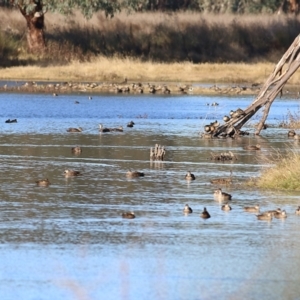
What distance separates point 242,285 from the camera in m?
10.5

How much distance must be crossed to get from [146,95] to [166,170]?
70.2 ft

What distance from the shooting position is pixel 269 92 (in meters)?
22.3

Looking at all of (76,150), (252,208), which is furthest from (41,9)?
(252,208)

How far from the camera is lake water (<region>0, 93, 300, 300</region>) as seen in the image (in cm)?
1045

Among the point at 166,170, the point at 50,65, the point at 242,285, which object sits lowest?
the point at 50,65

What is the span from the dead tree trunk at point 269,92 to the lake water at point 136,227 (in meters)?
0.34

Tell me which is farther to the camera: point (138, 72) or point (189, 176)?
point (138, 72)

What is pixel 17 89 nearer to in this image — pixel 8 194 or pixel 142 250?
pixel 8 194

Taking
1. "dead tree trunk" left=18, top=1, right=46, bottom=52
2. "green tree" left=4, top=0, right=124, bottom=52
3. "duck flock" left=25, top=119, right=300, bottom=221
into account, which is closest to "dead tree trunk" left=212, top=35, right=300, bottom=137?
"duck flock" left=25, top=119, right=300, bottom=221

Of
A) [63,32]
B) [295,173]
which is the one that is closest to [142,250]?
[295,173]

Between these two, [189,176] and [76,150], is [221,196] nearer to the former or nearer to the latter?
[189,176]

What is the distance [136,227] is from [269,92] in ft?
32.0

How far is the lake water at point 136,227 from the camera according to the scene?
10445 millimetres

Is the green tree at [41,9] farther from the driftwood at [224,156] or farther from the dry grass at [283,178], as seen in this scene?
the dry grass at [283,178]
